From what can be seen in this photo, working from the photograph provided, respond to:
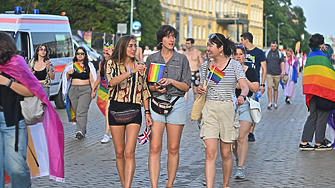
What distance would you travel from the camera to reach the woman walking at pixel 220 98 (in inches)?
231

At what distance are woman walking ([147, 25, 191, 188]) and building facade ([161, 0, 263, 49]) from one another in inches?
2176

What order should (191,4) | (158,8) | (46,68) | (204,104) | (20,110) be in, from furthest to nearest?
(191,4) → (158,8) → (46,68) → (204,104) → (20,110)

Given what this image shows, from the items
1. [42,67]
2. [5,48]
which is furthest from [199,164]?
[42,67]

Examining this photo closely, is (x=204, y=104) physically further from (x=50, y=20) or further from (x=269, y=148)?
(x=50, y=20)

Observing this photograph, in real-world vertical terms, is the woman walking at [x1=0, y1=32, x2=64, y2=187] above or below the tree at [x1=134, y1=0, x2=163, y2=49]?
below

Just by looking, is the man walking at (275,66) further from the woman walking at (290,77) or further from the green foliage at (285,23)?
the green foliage at (285,23)

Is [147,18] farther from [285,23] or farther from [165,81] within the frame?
[285,23]

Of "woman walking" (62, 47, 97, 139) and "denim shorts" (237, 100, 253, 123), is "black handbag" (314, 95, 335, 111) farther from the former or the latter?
"woman walking" (62, 47, 97, 139)

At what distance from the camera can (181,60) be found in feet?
20.1

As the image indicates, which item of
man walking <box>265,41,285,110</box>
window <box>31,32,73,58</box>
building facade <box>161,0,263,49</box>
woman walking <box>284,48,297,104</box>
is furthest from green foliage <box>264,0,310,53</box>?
window <box>31,32,73,58</box>

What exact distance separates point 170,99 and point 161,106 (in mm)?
135

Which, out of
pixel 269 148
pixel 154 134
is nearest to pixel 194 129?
pixel 269 148

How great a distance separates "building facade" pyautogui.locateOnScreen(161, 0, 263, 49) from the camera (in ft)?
222

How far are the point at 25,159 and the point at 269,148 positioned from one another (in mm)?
5108
